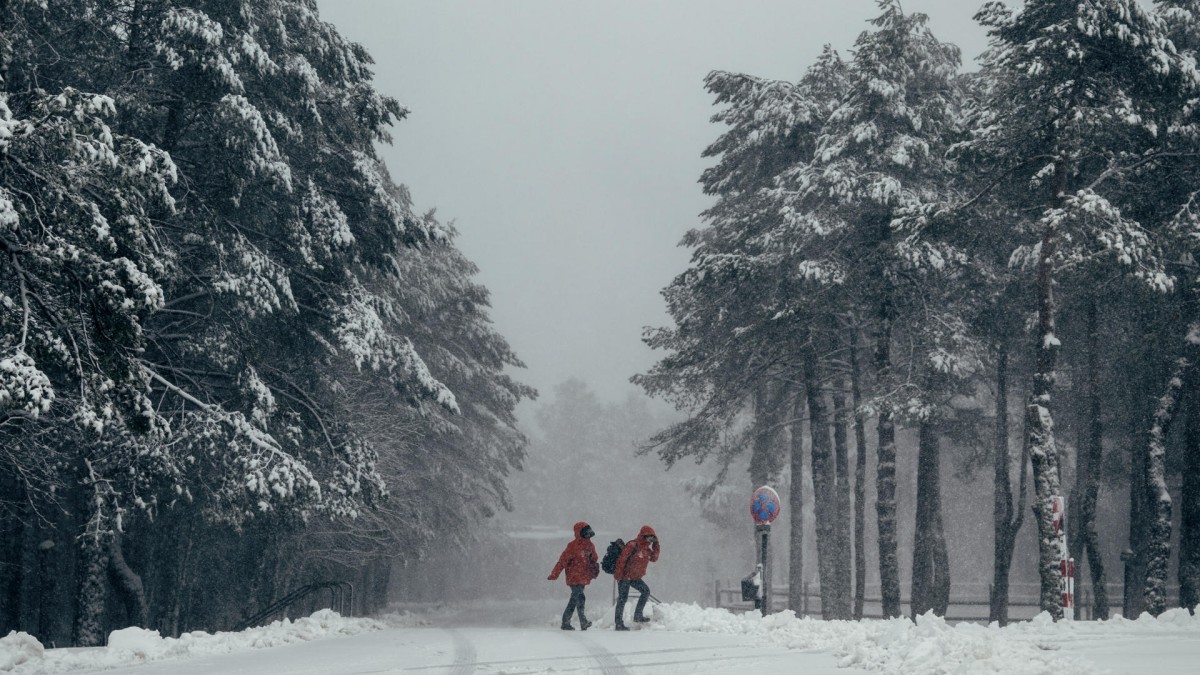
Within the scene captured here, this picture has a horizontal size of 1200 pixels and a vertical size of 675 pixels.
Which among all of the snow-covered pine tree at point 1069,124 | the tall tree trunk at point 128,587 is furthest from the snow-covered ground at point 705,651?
the snow-covered pine tree at point 1069,124

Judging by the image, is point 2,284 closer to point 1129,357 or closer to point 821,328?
point 821,328

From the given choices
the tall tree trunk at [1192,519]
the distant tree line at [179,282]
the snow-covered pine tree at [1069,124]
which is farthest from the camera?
the tall tree trunk at [1192,519]

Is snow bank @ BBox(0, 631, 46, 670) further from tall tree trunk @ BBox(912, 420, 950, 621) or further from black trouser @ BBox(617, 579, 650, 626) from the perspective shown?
tall tree trunk @ BBox(912, 420, 950, 621)

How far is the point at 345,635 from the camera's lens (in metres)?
15.9

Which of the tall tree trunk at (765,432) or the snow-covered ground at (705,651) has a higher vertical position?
the tall tree trunk at (765,432)

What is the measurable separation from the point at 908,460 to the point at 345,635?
123ft

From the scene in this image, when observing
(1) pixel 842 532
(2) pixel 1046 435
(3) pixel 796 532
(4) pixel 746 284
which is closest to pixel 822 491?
(1) pixel 842 532

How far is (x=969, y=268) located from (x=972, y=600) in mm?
11256

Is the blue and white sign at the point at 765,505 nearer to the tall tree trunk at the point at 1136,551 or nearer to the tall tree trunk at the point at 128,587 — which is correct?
the tall tree trunk at the point at 1136,551

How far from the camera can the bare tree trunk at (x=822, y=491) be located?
72.6ft

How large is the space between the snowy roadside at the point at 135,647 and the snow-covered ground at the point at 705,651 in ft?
0.05

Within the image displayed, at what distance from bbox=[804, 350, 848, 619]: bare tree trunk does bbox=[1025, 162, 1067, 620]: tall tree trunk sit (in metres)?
6.61

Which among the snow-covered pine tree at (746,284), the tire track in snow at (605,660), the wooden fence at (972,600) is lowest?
the wooden fence at (972,600)

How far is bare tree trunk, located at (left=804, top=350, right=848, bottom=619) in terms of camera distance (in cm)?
2214
